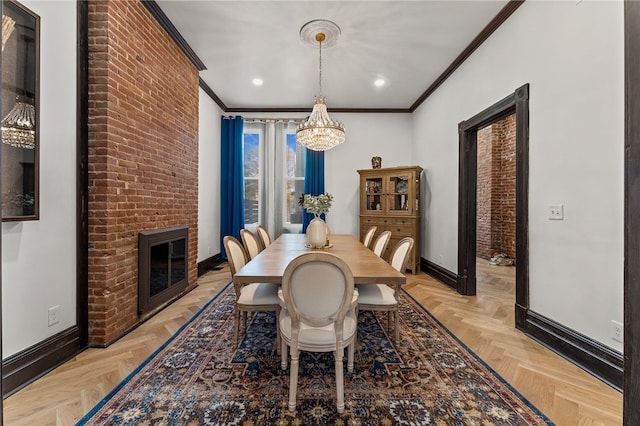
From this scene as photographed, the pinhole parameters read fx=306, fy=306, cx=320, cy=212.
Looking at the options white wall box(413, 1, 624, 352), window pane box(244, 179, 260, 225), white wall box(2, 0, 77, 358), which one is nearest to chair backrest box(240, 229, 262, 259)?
white wall box(2, 0, 77, 358)

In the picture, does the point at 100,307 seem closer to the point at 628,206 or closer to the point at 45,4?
the point at 45,4

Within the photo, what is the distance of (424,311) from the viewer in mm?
3127

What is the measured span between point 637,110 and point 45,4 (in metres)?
3.07

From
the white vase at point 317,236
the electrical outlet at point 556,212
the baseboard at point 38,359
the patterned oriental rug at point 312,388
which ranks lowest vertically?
the patterned oriental rug at point 312,388

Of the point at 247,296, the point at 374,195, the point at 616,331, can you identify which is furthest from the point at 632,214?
the point at 374,195

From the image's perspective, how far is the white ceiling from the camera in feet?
9.32

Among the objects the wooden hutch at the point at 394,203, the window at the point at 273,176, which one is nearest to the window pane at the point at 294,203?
the window at the point at 273,176

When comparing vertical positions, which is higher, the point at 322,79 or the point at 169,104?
the point at 322,79

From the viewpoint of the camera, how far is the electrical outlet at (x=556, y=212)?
2.33 metres

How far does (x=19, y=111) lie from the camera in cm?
185

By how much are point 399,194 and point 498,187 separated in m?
2.40

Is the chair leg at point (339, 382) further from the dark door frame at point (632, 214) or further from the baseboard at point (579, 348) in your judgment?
the baseboard at point (579, 348)

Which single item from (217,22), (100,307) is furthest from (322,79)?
(100,307)

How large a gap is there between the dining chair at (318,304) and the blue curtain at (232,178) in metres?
3.95
